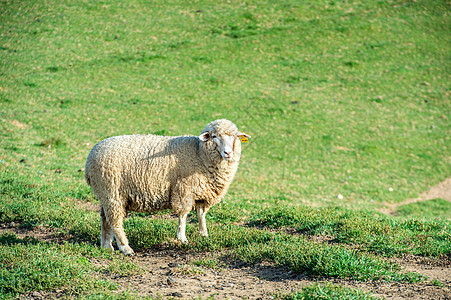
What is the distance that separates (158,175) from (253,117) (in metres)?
13.5

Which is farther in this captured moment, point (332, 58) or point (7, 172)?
point (332, 58)

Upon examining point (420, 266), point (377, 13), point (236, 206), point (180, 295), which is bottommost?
point (236, 206)

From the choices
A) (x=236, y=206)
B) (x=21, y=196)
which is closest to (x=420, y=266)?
(x=236, y=206)

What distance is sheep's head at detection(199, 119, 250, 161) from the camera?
843cm

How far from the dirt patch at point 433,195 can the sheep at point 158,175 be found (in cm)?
984

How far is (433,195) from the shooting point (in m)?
18.1

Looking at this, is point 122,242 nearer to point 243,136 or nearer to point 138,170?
point 138,170

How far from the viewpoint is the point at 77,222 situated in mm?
9477

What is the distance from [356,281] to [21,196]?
335 inches

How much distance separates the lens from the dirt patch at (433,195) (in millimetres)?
16625

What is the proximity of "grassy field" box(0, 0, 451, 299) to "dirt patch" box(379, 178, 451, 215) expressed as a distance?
0.27 meters

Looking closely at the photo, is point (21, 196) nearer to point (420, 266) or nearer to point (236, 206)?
point (236, 206)

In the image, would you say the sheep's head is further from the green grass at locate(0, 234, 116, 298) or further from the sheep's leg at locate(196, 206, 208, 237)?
the green grass at locate(0, 234, 116, 298)

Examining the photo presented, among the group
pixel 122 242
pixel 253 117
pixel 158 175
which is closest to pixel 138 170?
pixel 158 175
